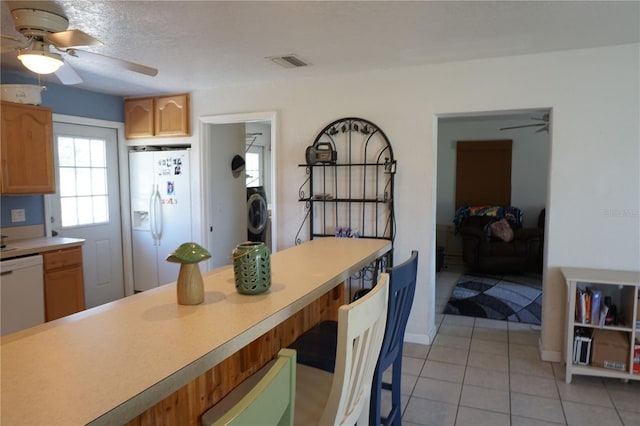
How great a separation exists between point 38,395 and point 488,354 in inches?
130

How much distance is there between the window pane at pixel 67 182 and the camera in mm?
4260

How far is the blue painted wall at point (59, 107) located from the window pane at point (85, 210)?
44 cm

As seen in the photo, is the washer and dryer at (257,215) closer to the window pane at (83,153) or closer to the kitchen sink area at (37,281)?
the window pane at (83,153)

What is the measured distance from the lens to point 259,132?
6.84 meters

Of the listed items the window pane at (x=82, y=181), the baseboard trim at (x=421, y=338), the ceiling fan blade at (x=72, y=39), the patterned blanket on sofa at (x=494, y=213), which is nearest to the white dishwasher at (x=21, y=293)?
the window pane at (x=82, y=181)

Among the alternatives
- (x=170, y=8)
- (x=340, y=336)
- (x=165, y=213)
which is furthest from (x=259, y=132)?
(x=340, y=336)

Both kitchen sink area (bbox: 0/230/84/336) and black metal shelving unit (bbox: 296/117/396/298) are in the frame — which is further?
black metal shelving unit (bbox: 296/117/396/298)

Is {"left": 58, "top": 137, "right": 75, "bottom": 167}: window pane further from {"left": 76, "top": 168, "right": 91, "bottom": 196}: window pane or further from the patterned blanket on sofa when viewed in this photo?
the patterned blanket on sofa

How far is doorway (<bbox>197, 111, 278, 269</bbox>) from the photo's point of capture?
416 cm

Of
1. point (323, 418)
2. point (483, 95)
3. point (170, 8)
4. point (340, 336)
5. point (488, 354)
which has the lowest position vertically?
point (488, 354)

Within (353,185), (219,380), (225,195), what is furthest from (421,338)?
(225,195)

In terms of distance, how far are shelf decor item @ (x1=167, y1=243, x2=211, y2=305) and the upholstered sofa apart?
5310 mm

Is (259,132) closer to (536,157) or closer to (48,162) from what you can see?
(48,162)

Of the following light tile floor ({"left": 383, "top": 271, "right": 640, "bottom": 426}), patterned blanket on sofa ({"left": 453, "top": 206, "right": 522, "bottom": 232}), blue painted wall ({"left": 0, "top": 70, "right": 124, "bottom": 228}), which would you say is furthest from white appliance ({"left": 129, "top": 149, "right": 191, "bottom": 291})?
patterned blanket on sofa ({"left": 453, "top": 206, "right": 522, "bottom": 232})
